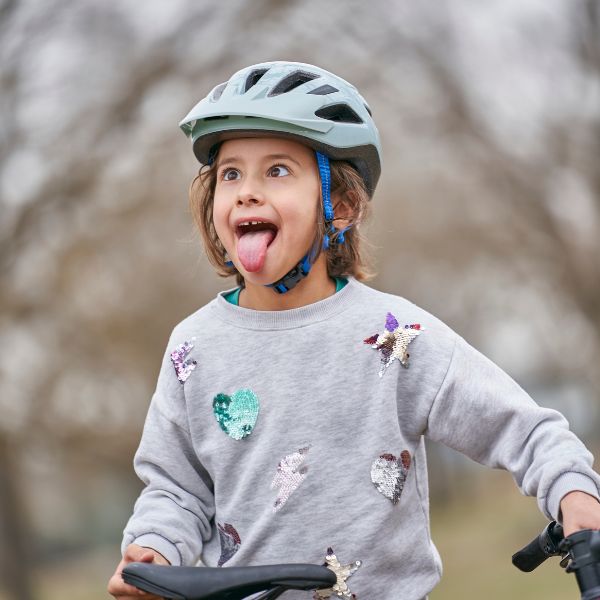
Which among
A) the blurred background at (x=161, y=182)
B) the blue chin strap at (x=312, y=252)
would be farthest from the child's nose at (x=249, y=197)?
the blurred background at (x=161, y=182)

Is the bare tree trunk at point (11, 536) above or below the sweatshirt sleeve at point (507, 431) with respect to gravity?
above

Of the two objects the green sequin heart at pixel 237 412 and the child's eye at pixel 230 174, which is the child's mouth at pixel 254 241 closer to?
the child's eye at pixel 230 174

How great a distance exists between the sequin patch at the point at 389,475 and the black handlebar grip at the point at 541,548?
36 centimetres

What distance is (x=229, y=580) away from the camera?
2.22 metres

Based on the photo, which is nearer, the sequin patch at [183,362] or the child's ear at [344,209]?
the sequin patch at [183,362]

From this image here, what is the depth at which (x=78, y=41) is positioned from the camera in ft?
26.8

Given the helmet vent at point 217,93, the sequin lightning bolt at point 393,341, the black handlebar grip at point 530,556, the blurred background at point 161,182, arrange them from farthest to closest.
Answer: the blurred background at point 161,182
the helmet vent at point 217,93
the sequin lightning bolt at point 393,341
the black handlebar grip at point 530,556

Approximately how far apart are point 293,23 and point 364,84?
0.92 m

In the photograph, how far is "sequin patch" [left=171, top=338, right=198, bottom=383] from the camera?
2.82 metres

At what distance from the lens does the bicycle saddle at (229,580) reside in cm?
219

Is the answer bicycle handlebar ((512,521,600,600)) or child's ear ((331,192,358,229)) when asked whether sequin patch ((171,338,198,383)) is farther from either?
bicycle handlebar ((512,521,600,600))

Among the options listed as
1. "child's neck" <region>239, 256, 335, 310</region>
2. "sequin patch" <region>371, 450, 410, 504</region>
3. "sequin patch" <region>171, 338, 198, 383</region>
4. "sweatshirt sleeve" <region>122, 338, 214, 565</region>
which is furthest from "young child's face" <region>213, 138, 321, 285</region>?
"sequin patch" <region>371, 450, 410, 504</region>

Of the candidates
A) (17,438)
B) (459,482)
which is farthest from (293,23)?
(459,482)

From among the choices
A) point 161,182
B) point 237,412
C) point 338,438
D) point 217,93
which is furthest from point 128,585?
point 161,182
